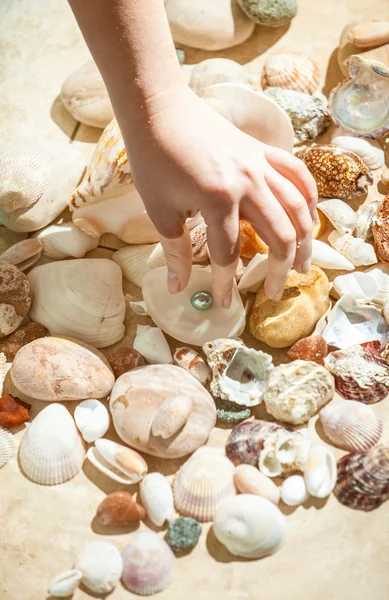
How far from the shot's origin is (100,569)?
106 cm

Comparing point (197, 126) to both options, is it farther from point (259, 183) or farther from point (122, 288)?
point (122, 288)

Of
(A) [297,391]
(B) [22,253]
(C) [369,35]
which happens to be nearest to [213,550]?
(A) [297,391]

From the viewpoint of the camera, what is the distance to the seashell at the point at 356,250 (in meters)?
1.39

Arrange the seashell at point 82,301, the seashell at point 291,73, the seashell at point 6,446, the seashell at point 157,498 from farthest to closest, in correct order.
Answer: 1. the seashell at point 291,73
2. the seashell at point 82,301
3. the seashell at point 6,446
4. the seashell at point 157,498

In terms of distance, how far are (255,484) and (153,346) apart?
357mm

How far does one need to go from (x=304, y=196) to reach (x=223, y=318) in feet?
0.99

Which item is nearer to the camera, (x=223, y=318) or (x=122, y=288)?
(x=223, y=318)

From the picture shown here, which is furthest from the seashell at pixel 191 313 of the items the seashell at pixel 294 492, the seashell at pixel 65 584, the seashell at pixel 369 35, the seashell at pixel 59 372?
the seashell at pixel 369 35

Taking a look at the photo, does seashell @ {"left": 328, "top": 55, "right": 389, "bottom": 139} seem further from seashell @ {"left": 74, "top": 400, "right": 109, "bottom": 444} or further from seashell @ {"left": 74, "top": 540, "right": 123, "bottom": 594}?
seashell @ {"left": 74, "top": 540, "right": 123, "bottom": 594}

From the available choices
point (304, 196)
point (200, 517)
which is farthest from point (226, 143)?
point (200, 517)

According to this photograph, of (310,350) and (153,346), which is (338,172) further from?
(153,346)

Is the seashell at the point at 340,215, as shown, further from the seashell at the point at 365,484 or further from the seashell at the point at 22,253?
the seashell at the point at 22,253

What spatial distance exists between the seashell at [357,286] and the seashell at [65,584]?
0.77m

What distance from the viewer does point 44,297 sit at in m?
1.37
